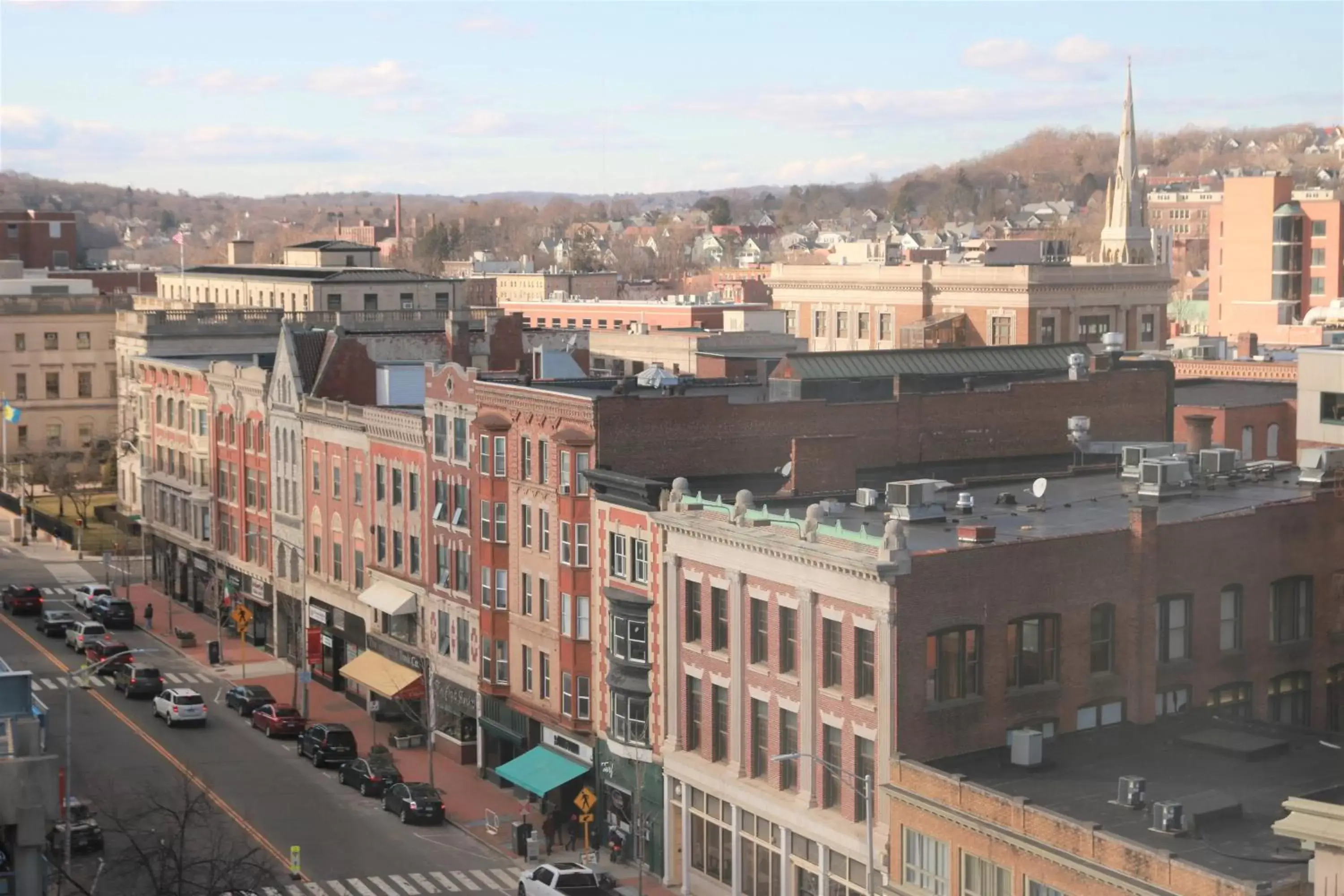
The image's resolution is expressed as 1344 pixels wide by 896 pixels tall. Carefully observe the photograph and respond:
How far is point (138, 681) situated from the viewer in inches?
3255

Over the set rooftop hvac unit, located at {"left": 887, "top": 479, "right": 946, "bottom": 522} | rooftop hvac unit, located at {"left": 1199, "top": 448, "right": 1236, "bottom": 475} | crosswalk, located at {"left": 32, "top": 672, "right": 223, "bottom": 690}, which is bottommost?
crosswalk, located at {"left": 32, "top": 672, "right": 223, "bottom": 690}

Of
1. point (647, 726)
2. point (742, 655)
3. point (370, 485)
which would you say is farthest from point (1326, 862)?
point (370, 485)

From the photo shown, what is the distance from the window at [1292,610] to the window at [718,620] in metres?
14.6

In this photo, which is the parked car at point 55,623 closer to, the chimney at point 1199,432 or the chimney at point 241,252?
the chimney at point 1199,432

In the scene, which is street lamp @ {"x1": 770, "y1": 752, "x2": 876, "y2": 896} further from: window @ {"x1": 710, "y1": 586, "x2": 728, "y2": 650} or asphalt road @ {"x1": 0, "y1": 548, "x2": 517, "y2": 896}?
asphalt road @ {"x1": 0, "y1": 548, "x2": 517, "y2": 896}

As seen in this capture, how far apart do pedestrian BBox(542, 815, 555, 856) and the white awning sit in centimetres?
1535

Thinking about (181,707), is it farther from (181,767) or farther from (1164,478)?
(1164,478)

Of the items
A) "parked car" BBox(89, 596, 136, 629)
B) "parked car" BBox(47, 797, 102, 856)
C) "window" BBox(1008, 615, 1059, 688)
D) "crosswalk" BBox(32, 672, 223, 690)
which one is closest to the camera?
"window" BBox(1008, 615, 1059, 688)

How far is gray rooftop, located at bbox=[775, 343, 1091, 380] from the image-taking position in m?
71.2

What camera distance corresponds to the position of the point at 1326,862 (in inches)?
1250

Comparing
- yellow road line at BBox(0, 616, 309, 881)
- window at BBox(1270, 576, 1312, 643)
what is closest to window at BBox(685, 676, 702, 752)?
yellow road line at BBox(0, 616, 309, 881)

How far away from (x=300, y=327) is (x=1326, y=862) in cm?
8423

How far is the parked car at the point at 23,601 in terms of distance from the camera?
10175 cm

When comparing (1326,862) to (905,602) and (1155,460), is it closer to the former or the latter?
(905,602)
